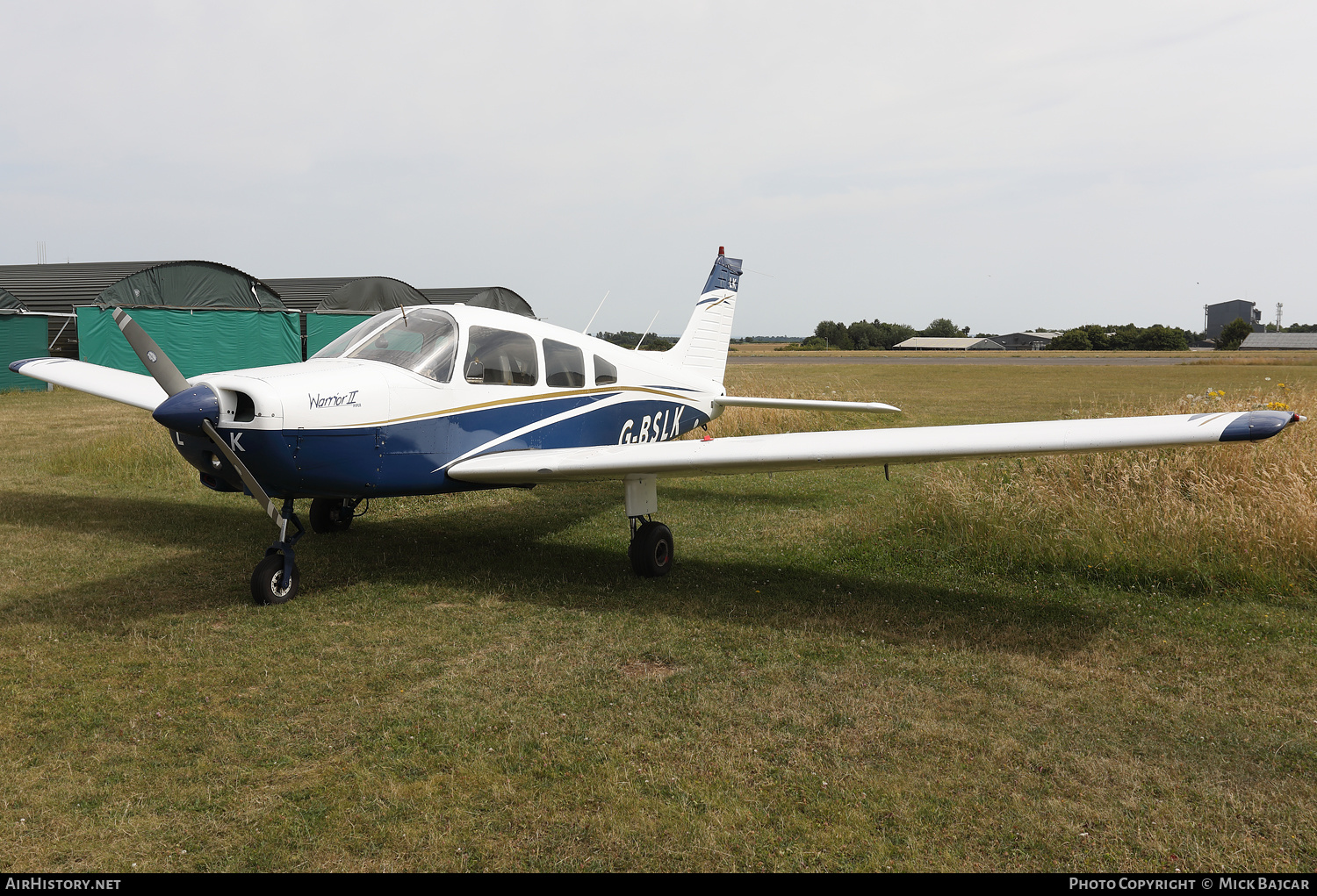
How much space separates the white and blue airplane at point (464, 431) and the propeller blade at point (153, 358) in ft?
0.04

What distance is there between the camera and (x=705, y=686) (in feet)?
15.2

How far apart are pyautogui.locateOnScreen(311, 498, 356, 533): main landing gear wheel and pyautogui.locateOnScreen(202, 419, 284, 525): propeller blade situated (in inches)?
104

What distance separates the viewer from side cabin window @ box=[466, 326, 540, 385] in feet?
22.2

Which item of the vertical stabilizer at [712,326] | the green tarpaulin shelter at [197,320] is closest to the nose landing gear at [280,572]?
the vertical stabilizer at [712,326]

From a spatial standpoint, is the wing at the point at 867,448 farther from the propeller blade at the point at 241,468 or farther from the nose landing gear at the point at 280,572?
the propeller blade at the point at 241,468

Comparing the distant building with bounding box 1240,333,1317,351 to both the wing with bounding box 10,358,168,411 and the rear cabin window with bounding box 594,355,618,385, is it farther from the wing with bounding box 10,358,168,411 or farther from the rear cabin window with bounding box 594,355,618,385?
the wing with bounding box 10,358,168,411

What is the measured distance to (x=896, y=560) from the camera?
24.0 ft

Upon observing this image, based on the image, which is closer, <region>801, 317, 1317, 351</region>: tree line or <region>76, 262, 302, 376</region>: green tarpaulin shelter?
<region>76, 262, 302, 376</region>: green tarpaulin shelter

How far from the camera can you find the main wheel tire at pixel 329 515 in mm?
8414

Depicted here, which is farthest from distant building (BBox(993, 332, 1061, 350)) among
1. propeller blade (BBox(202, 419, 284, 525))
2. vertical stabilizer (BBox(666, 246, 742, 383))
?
propeller blade (BBox(202, 419, 284, 525))

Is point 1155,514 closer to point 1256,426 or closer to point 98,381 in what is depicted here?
point 1256,426

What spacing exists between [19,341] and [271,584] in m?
24.3

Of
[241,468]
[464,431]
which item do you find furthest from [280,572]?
[464,431]
